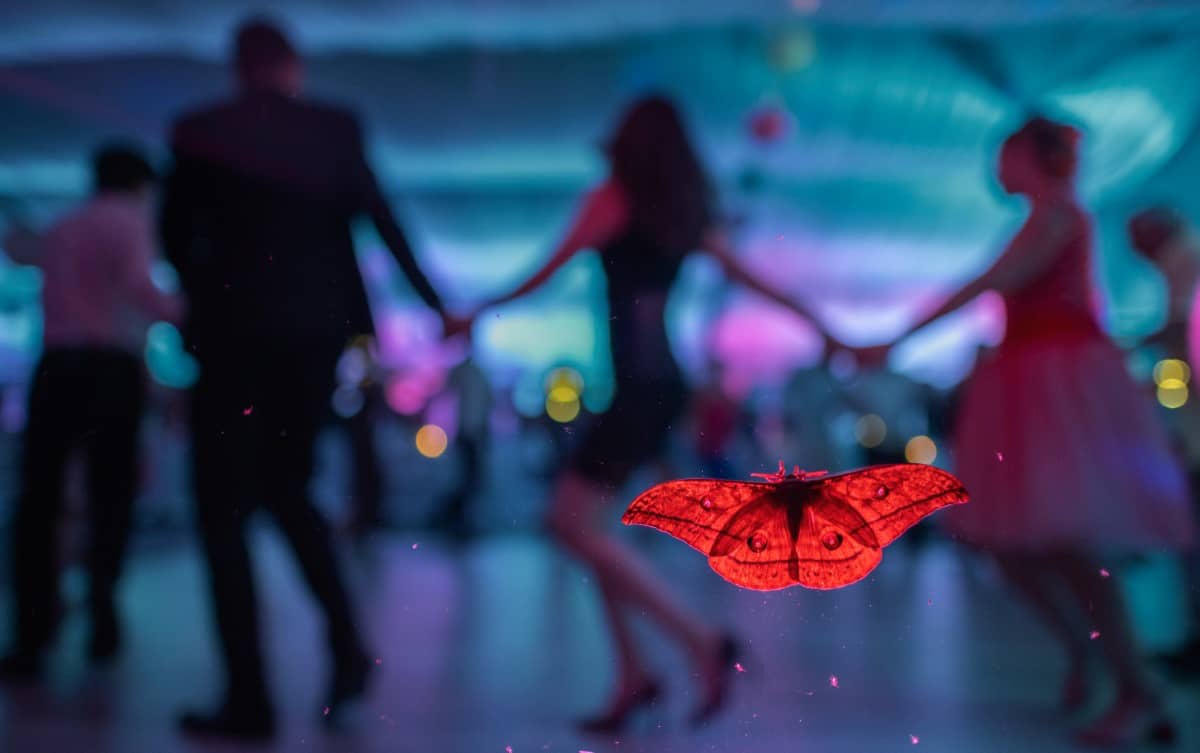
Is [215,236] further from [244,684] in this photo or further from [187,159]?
[244,684]

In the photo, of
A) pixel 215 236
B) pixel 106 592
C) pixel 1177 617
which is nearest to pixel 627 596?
pixel 215 236

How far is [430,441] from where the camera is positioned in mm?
1289

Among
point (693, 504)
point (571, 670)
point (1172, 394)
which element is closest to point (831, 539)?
point (693, 504)

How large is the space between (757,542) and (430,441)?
2.13 feet

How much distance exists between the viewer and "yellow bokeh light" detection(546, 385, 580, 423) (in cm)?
99

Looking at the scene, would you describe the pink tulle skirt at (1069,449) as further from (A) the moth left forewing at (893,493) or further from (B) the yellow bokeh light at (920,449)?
(A) the moth left forewing at (893,493)

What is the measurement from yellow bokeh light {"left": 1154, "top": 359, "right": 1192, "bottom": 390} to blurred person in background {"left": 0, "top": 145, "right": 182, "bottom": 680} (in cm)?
150

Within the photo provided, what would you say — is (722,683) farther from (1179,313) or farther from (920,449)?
(1179,313)

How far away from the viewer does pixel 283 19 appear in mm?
1197

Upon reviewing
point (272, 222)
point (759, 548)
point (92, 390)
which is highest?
point (272, 222)

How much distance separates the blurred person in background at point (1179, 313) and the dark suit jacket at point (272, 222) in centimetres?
113

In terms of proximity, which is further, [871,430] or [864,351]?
[871,430]

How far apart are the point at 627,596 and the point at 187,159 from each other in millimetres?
902

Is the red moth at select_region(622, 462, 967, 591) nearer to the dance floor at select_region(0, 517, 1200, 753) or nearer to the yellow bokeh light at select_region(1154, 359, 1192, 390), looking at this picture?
the dance floor at select_region(0, 517, 1200, 753)
